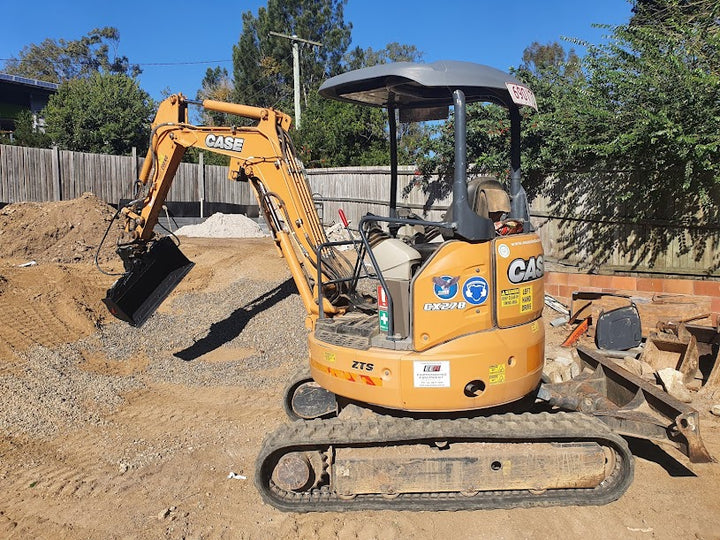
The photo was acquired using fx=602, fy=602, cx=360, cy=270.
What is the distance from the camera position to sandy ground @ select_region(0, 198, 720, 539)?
3988 mm

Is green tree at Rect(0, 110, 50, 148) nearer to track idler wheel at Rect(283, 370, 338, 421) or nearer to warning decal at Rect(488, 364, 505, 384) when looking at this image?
track idler wheel at Rect(283, 370, 338, 421)

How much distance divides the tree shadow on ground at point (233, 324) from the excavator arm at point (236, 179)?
141 centimetres

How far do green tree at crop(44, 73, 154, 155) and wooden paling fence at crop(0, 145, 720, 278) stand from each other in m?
5.28

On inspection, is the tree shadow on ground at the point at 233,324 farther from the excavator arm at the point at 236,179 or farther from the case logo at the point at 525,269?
the case logo at the point at 525,269

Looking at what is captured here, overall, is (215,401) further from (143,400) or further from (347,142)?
(347,142)

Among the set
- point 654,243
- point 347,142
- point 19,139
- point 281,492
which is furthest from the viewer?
point 347,142

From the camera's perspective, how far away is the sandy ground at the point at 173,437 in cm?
399

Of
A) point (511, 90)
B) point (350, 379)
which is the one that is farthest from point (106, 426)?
point (511, 90)

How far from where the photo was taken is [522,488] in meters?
4.07

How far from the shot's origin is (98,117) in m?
22.2

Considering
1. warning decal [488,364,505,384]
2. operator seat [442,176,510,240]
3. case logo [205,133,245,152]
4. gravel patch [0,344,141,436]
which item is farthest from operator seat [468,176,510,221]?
gravel patch [0,344,141,436]

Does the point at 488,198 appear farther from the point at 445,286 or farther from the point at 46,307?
the point at 46,307

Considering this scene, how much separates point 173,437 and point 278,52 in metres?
36.5

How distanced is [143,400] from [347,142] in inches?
649
